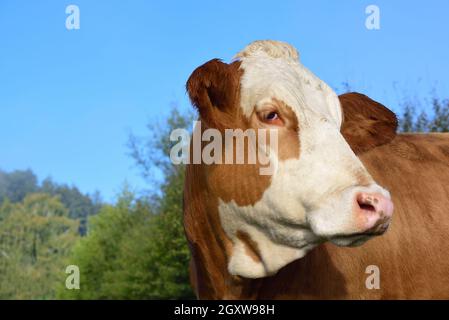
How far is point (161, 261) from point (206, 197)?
110ft

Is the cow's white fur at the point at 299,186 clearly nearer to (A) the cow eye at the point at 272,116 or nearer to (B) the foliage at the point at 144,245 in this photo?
(A) the cow eye at the point at 272,116

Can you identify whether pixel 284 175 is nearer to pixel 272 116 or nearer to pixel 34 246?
pixel 272 116

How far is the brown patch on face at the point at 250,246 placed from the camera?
182 inches

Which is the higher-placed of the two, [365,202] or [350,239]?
[365,202]

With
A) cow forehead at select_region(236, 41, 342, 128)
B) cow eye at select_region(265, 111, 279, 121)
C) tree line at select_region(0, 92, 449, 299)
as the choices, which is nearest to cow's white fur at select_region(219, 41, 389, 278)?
cow forehead at select_region(236, 41, 342, 128)

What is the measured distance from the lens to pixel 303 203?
4215 mm

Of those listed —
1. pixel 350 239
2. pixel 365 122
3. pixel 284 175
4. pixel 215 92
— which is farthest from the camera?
pixel 365 122

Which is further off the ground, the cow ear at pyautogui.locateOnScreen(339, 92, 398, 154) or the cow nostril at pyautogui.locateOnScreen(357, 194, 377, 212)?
the cow ear at pyautogui.locateOnScreen(339, 92, 398, 154)

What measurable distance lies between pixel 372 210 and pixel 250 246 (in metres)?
1.13

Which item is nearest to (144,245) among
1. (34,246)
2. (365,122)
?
(365,122)

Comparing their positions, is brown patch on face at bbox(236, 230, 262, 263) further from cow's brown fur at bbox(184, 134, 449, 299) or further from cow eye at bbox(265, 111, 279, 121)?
cow eye at bbox(265, 111, 279, 121)

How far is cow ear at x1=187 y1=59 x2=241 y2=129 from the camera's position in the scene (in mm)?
4609

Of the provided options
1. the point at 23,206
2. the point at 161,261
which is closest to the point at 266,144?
the point at 161,261
